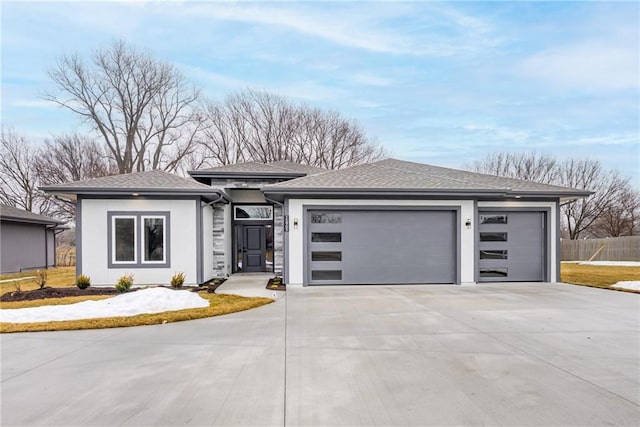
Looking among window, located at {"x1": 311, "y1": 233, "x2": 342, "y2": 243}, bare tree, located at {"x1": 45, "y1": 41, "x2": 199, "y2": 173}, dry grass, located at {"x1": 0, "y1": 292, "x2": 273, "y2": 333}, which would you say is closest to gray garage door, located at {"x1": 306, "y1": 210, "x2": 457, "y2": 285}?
window, located at {"x1": 311, "y1": 233, "x2": 342, "y2": 243}

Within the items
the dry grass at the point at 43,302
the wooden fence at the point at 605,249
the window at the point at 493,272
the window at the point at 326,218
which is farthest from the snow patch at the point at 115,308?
the wooden fence at the point at 605,249

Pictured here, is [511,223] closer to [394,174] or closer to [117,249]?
[394,174]

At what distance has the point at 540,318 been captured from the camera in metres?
6.48

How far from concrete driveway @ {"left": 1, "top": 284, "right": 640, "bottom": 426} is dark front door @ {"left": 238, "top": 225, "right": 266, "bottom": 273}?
22.0 ft

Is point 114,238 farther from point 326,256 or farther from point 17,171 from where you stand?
point 17,171

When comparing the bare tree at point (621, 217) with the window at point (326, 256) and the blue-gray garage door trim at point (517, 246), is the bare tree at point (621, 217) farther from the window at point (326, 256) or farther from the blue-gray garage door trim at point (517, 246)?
the window at point (326, 256)

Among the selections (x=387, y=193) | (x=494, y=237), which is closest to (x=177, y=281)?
(x=387, y=193)

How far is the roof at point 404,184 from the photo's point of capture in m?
10.1

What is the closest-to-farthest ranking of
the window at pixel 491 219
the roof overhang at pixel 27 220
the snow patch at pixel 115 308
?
the snow patch at pixel 115 308
the window at pixel 491 219
the roof overhang at pixel 27 220

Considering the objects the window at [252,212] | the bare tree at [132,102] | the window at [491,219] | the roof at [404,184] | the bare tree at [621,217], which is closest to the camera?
the roof at [404,184]

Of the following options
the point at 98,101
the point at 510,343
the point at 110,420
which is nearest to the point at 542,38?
the point at 510,343

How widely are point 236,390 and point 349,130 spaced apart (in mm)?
25615

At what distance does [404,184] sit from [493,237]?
3373 mm

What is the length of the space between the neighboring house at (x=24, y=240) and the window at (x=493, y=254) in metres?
18.5
